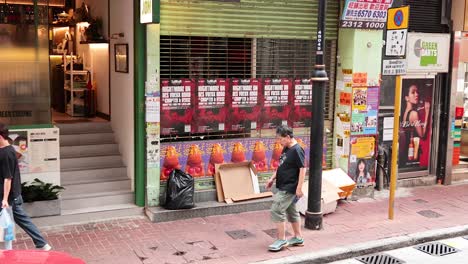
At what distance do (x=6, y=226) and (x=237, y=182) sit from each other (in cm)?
429

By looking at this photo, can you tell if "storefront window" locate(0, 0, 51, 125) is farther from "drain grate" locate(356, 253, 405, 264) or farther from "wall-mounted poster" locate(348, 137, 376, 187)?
"wall-mounted poster" locate(348, 137, 376, 187)

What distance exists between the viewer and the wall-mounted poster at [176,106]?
29.8ft

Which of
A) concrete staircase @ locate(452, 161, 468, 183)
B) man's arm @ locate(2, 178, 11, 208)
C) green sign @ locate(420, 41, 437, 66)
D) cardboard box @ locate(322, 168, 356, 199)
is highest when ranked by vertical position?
green sign @ locate(420, 41, 437, 66)

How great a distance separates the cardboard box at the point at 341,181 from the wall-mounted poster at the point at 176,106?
277 centimetres

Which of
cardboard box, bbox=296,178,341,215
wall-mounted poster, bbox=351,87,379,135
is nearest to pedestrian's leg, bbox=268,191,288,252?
cardboard box, bbox=296,178,341,215

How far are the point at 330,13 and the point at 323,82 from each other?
8.96ft

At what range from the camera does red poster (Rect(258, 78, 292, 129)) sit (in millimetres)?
9992

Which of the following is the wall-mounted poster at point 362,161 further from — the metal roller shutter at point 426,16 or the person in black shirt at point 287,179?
the person in black shirt at point 287,179

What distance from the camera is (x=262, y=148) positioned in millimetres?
10086

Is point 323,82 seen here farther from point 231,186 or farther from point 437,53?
point 437,53

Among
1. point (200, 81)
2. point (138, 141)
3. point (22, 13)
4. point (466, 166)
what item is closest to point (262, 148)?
point (200, 81)

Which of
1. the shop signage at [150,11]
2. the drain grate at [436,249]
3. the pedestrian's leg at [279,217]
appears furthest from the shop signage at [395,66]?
the shop signage at [150,11]

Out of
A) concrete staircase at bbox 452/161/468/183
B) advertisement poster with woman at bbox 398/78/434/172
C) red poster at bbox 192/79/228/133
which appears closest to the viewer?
red poster at bbox 192/79/228/133

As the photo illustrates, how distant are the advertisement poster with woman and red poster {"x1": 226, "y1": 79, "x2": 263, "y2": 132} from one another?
3.53 m
